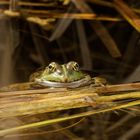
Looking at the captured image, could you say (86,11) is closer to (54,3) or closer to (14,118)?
(54,3)

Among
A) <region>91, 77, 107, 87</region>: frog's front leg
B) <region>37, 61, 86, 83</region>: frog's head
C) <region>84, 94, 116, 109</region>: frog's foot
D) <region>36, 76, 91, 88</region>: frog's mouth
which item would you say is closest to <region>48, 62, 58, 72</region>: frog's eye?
<region>37, 61, 86, 83</region>: frog's head

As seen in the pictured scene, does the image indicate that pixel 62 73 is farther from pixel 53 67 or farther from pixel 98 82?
pixel 98 82

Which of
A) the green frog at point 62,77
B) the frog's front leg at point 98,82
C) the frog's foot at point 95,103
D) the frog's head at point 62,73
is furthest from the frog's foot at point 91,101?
the frog's head at point 62,73

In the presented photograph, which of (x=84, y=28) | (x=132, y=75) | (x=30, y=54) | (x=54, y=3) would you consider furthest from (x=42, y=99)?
(x=54, y=3)

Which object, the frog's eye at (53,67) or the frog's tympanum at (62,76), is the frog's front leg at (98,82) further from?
the frog's eye at (53,67)

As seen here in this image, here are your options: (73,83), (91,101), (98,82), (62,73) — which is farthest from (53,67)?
(91,101)

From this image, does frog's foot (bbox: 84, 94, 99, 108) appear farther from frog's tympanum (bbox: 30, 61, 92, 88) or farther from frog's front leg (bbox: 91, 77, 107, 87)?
frog's tympanum (bbox: 30, 61, 92, 88)

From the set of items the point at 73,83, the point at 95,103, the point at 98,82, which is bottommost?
the point at 95,103

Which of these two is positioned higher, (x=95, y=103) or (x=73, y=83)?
(x=73, y=83)
